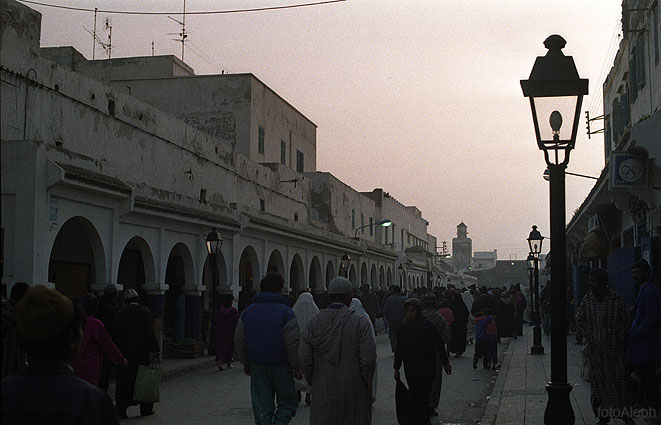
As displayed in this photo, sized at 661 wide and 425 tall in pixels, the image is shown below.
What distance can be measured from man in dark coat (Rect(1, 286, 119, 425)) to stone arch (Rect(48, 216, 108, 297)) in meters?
12.8

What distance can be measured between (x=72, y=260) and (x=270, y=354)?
1114 centimetres

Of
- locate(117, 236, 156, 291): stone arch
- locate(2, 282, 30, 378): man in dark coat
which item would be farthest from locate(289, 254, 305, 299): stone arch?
locate(2, 282, 30, 378): man in dark coat

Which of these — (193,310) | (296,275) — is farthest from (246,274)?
(193,310)

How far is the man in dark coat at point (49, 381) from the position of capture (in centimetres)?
273

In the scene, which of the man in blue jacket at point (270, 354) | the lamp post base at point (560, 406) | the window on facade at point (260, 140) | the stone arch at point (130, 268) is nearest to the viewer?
the lamp post base at point (560, 406)

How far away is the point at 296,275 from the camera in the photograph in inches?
1229

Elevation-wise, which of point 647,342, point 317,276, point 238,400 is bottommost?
point 238,400

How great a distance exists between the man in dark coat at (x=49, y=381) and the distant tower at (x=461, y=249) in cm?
14672

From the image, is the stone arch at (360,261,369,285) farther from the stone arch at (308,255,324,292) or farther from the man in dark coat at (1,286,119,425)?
the man in dark coat at (1,286,119,425)

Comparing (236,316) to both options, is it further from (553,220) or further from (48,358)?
(48,358)

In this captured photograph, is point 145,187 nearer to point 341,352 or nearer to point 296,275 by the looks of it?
point 341,352

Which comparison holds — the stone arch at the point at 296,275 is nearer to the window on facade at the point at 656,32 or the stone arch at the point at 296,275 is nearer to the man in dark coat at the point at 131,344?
the window on facade at the point at 656,32

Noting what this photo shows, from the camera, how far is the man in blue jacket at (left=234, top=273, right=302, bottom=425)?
726cm

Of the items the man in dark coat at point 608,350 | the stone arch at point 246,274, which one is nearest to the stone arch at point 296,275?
the stone arch at point 246,274
